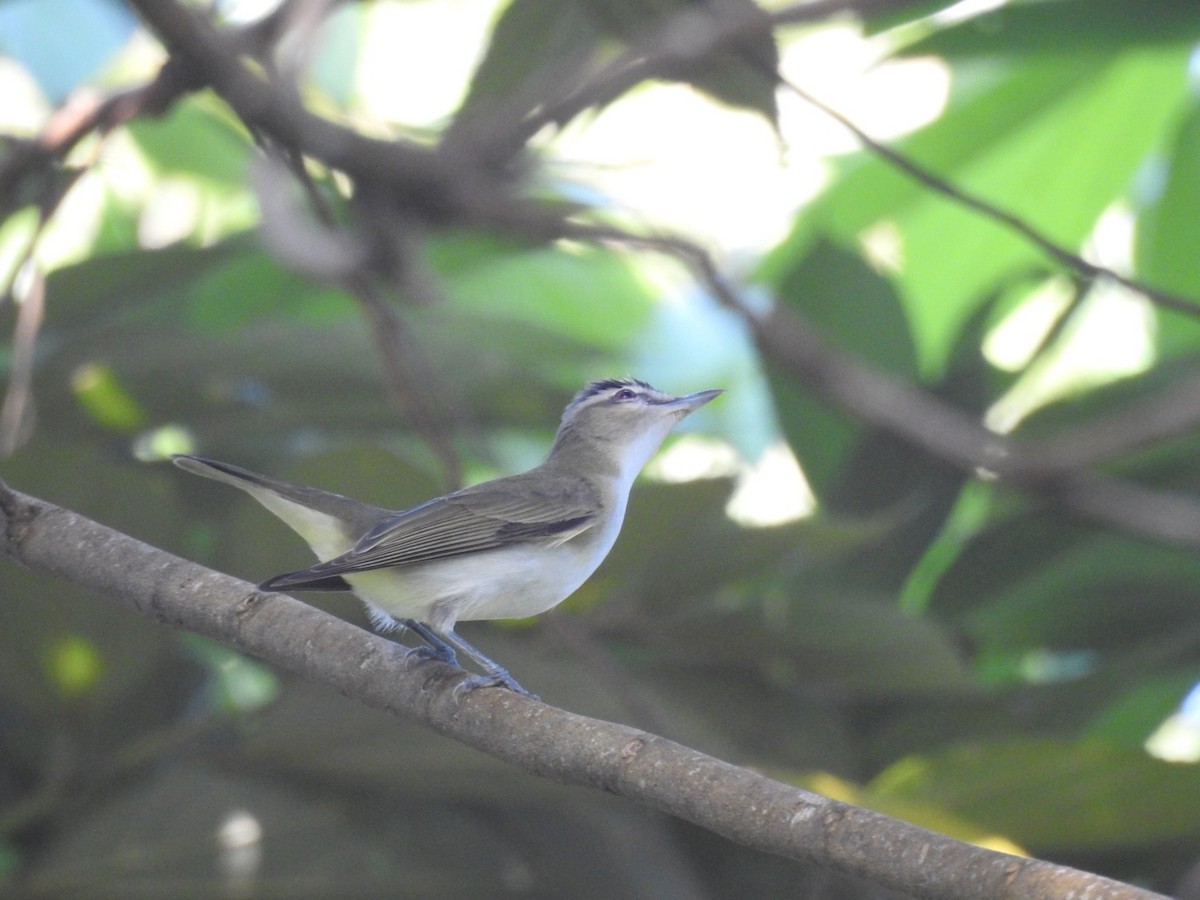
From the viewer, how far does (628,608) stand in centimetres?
296

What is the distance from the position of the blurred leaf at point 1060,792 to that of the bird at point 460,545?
880mm

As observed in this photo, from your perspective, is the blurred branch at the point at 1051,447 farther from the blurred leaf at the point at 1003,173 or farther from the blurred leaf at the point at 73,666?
the blurred leaf at the point at 1003,173

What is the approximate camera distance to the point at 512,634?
328cm

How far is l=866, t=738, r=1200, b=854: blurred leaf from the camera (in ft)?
8.70

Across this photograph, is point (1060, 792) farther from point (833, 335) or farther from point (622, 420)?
point (833, 335)

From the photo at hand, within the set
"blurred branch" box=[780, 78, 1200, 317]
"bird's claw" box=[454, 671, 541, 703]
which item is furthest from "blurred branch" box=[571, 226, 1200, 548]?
"bird's claw" box=[454, 671, 541, 703]

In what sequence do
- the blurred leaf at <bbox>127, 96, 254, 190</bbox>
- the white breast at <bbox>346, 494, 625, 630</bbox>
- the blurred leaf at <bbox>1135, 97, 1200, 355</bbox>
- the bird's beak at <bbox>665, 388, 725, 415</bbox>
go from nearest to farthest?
the white breast at <bbox>346, 494, 625, 630</bbox>
the bird's beak at <bbox>665, 388, 725, 415</bbox>
the blurred leaf at <bbox>1135, 97, 1200, 355</bbox>
the blurred leaf at <bbox>127, 96, 254, 190</bbox>

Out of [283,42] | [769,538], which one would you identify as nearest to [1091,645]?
[769,538]

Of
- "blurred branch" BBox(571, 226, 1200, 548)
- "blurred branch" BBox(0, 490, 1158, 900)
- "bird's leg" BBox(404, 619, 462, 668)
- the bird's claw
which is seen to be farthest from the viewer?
"bird's leg" BBox(404, 619, 462, 668)

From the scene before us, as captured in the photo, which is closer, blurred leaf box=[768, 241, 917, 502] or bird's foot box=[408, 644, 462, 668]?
bird's foot box=[408, 644, 462, 668]

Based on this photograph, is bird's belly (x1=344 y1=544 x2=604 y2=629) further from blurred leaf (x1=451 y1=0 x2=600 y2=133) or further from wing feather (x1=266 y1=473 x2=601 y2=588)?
blurred leaf (x1=451 y1=0 x2=600 y2=133)

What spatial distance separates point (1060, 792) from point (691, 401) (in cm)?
109

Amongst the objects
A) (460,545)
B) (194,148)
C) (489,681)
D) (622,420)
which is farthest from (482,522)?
(194,148)

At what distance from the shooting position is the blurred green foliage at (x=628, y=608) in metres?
2.77
